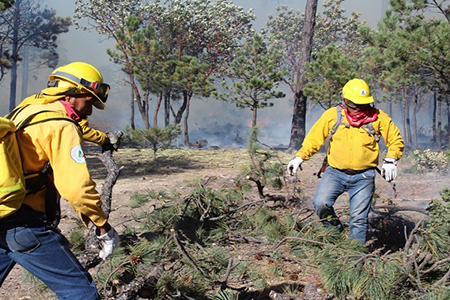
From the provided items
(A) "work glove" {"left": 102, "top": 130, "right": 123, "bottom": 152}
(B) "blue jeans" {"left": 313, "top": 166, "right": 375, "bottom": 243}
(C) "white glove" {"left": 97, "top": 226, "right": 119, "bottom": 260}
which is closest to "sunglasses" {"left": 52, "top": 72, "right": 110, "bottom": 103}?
(C) "white glove" {"left": 97, "top": 226, "right": 119, "bottom": 260}

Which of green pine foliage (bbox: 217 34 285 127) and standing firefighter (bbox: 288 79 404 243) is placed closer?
standing firefighter (bbox: 288 79 404 243)

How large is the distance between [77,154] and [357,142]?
2.48 meters

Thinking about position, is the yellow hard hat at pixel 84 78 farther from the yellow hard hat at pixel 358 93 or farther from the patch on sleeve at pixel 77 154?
the yellow hard hat at pixel 358 93

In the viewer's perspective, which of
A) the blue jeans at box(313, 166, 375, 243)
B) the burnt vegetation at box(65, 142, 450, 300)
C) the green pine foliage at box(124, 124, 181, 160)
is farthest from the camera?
the green pine foliage at box(124, 124, 181, 160)

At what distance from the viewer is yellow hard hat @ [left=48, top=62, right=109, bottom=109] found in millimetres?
2295

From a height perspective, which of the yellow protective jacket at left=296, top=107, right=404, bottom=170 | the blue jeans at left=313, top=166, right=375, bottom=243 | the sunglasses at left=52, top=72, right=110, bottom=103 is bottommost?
the blue jeans at left=313, top=166, right=375, bottom=243

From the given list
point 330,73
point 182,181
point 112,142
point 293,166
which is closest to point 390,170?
point 293,166

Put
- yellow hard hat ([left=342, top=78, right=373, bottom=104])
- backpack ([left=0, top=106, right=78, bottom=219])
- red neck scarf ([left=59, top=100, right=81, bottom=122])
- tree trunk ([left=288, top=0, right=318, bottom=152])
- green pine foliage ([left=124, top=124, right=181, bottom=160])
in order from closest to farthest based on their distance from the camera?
backpack ([left=0, top=106, right=78, bottom=219])
red neck scarf ([left=59, top=100, right=81, bottom=122])
yellow hard hat ([left=342, top=78, right=373, bottom=104])
green pine foliage ([left=124, top=124, right=181, bottom=160])
tree trunk ([left=288, top=0, right=318, bottom=152])

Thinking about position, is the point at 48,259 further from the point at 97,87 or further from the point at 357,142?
the point at 357,142

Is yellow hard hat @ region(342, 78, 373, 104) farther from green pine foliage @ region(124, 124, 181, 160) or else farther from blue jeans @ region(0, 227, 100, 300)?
green pine foliage @ region(124, 124, 181, 160)

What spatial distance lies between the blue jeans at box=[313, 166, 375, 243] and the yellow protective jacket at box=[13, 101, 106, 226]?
236 centimetres

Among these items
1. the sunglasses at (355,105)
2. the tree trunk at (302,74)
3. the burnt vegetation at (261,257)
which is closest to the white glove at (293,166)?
the burnt vegetation at (261,257)

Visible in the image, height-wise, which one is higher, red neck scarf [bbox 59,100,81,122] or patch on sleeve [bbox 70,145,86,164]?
red neck scarf [bbox 59,100,81,122]

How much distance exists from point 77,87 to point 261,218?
2.60 meters
